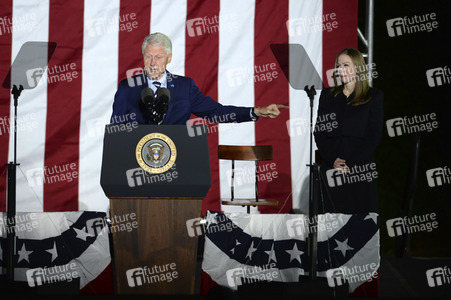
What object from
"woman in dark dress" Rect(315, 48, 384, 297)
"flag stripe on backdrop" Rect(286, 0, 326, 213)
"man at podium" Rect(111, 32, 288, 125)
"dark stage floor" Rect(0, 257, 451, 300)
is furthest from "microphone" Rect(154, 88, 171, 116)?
"flag stripe on backdrop" Rect(286, 0, 326, 213)

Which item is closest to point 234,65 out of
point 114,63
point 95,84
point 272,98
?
point 272,98

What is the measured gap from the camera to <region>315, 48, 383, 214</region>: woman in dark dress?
279 centimetres

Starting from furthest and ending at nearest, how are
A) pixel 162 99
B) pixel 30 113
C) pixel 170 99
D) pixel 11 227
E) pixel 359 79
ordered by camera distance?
pixel 30 113, pixel 359 79, pixel 11 227, pixel 170 99, pixel 162 99

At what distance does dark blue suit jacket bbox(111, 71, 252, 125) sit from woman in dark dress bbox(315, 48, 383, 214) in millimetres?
543

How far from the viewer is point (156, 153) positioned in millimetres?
2025

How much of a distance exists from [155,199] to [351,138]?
1246mm

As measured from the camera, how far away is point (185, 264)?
210 centimetres

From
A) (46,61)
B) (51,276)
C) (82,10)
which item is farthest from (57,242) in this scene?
(82,10)

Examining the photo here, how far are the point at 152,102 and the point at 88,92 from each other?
180 cm

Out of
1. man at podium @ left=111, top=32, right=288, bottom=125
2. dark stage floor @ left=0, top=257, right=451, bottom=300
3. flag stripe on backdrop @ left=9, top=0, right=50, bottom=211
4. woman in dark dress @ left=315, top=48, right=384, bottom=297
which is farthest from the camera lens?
flag stripe on backdrop @ left=9, top=0, right=50, bottom=211

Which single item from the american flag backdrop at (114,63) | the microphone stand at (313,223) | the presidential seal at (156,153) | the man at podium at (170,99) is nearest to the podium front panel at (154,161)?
the presidential seal at (156,153)

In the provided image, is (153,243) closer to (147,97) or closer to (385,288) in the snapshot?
(147,97)

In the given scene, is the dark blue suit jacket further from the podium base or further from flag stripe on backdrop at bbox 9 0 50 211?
flag stripe on backdrop at bbox 9 0 50 211

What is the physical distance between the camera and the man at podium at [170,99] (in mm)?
2445
